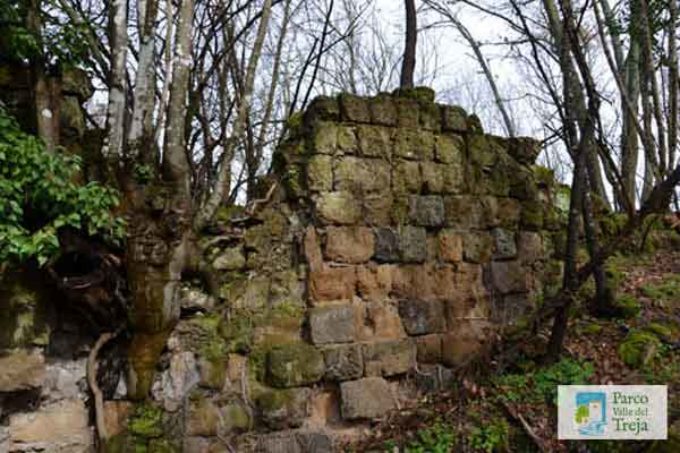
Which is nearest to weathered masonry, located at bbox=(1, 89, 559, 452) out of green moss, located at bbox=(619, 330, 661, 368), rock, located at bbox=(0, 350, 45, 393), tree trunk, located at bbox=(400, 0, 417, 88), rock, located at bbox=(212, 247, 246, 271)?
rock, located at bbox=(212, 247, 246, 271)

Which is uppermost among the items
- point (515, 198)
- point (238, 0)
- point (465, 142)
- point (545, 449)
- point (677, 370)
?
point (238, 0)

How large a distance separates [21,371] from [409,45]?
22.8 ft

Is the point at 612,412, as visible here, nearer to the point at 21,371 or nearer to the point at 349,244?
the point at 349,244

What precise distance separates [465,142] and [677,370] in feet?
7.40

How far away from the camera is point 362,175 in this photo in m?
4.13

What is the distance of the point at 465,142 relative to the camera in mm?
4617

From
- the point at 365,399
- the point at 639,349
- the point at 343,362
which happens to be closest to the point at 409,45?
the point at 639,349

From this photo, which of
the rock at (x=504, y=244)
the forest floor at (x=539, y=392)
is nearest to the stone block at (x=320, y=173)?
the rock at (x=504, y=244)

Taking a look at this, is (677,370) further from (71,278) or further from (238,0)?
(238,0)

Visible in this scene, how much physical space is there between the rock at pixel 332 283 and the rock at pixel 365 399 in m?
0.60

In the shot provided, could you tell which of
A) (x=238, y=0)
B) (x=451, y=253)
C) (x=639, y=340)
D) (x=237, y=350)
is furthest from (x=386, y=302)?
(x=238, y=0)

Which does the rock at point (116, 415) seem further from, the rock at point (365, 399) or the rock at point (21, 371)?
the rock at point (365, 399)

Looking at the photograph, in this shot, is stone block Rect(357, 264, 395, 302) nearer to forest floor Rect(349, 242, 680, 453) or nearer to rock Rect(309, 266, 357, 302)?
rock Rect(309, 266, 357, 302)

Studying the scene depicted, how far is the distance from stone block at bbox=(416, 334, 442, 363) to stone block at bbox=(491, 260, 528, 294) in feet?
2.39
